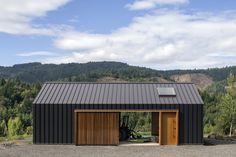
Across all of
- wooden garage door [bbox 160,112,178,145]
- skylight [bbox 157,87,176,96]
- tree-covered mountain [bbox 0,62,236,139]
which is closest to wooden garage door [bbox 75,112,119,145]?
wooden garage door [bbox 160,112,178,145]

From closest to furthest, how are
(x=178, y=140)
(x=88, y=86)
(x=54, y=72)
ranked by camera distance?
(x=178, y=140) < (x=88, y=86) < (x=54, y=72)

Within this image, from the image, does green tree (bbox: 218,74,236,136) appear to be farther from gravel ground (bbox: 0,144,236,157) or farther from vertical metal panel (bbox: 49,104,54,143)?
vertical metal panel (bbox: 49,104,54,143)

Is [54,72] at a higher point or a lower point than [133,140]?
higher

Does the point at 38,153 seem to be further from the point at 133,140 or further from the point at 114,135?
the point at 133,140

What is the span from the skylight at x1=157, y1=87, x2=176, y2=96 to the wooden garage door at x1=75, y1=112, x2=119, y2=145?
10.1 feet

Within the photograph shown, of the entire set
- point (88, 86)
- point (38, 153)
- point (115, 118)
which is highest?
point (88, 86)

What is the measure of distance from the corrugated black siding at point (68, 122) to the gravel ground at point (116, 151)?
35.4 inches

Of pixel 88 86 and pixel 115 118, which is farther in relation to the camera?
pixel 88 86

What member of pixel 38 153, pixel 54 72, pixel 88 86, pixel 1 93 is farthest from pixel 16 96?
pixel 54 72

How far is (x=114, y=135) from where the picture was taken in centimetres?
2577

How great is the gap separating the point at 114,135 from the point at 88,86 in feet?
13.6

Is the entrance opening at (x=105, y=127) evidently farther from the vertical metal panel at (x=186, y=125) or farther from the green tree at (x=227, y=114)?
the green tree at (x=227, y=114)

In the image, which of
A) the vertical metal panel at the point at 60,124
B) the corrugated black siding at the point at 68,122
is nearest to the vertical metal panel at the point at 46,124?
the corrugated black siding at the point at 68,122

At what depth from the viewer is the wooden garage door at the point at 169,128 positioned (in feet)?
84.2
